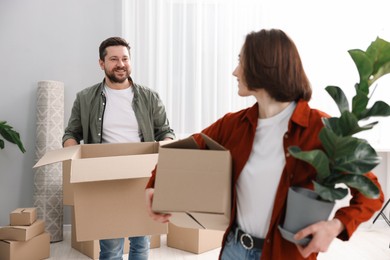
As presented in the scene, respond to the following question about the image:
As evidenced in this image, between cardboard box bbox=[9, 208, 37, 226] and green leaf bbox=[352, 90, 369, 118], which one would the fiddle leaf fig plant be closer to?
green leaf bbox=[352, 90, 369, 118]

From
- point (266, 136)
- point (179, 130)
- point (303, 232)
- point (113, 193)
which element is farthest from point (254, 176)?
point (179, 130)

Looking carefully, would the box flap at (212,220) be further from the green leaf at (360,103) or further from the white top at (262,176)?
the green leaf at (360,103)

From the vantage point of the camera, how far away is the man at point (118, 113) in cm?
251

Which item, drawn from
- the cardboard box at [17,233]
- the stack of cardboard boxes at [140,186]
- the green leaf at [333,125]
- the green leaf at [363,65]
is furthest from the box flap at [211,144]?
the cardboard box at [17,233]

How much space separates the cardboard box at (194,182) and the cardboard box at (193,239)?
2.30 m

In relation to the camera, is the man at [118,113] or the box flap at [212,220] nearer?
the box flap at [212,220]

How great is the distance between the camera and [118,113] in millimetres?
2551

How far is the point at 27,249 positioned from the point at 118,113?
1400 mm

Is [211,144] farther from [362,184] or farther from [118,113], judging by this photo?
[118,113]

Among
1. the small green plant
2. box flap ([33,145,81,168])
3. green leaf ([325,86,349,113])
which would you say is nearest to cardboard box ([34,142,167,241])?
box flap ([33,145,81,168])

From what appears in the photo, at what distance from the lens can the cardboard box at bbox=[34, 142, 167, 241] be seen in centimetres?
178

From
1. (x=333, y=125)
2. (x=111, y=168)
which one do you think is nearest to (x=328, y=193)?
(x=333, y=125)

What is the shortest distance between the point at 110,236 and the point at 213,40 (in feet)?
8.62

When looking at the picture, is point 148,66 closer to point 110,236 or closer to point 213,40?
point 213,40
